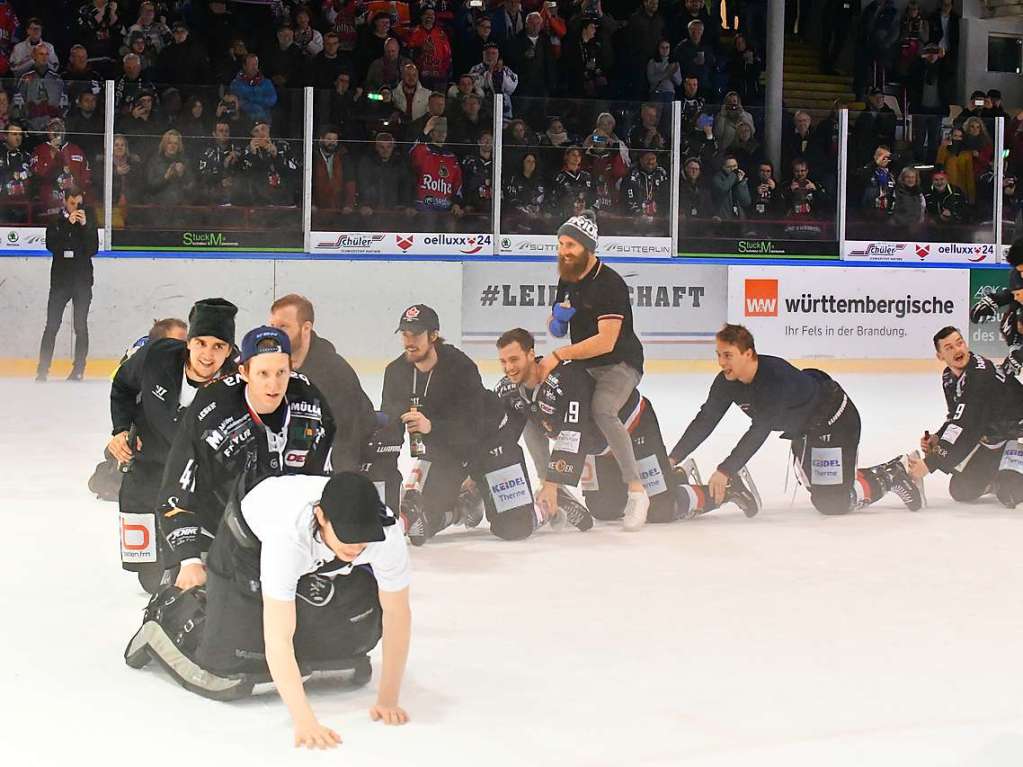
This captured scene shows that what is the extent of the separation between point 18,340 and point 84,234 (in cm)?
123

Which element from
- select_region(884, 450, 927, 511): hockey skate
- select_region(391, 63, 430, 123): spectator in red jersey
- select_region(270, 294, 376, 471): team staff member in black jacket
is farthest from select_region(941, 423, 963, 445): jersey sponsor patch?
select_region(391, 63, 430, 123): spectator in red jersey

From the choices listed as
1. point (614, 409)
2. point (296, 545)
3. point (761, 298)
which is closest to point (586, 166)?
point (761, 298)

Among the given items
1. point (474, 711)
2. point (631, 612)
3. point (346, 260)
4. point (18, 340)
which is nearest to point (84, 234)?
point (18, 340)

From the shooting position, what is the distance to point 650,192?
48.5ft

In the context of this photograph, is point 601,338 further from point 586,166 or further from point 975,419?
point 586,166

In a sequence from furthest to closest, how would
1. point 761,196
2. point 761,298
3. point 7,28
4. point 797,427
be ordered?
1. point 761,196
2. point 761,298
3. point 7,28
4. point 797,427

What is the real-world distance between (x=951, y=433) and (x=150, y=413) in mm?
4361

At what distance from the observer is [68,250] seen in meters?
12.7

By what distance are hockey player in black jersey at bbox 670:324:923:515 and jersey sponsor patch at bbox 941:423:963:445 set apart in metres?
0.26

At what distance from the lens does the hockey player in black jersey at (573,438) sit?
261 inches

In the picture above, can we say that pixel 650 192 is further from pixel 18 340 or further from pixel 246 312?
pixel 18 340

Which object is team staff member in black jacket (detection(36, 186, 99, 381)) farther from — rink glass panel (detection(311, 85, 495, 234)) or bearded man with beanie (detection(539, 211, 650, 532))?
bearded man with beanie (detection(539, 211, 650, 532))

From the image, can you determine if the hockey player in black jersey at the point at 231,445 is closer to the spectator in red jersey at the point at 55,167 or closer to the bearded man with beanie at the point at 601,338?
the bearded man with beanie at the point at 601,338

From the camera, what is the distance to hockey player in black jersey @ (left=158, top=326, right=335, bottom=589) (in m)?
4.09
